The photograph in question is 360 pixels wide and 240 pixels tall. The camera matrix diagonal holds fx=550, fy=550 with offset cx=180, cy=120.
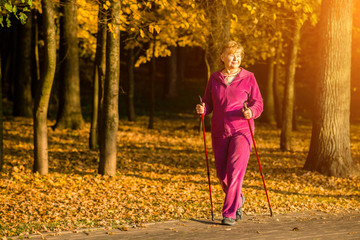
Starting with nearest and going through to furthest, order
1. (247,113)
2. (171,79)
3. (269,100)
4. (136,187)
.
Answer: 1. (247,113)
2. (136,187)
3. (269,100)
4. (171,79)

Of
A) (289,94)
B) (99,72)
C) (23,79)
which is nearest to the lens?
(99,72)

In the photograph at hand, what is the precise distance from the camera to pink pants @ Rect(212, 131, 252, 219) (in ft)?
21.6

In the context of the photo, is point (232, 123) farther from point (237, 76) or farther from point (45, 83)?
point (45, 83)

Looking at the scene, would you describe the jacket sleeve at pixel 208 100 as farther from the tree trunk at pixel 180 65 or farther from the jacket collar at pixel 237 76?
the tree trunk at pixel 180 65

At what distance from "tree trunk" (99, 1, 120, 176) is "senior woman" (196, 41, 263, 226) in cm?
336

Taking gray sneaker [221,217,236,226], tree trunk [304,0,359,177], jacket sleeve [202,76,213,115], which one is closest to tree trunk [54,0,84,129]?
tree trunk [304,0,359,177]

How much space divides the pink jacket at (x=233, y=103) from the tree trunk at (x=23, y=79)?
50.8ft

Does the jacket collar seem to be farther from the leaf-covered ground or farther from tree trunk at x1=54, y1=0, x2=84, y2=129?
tree trunk at x1=54, y1=0, x2=84, y2=129

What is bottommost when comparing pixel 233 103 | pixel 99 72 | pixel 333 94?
pixel 233 103

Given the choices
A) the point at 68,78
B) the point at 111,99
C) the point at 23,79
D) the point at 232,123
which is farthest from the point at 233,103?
the point at 23,79

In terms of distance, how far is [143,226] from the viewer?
6.61 metres

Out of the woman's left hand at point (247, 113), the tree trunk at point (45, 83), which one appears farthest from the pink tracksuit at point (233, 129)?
the tree trunk at point (45, 83)

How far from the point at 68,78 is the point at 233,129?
11.4 m

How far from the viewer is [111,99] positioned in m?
9.99
